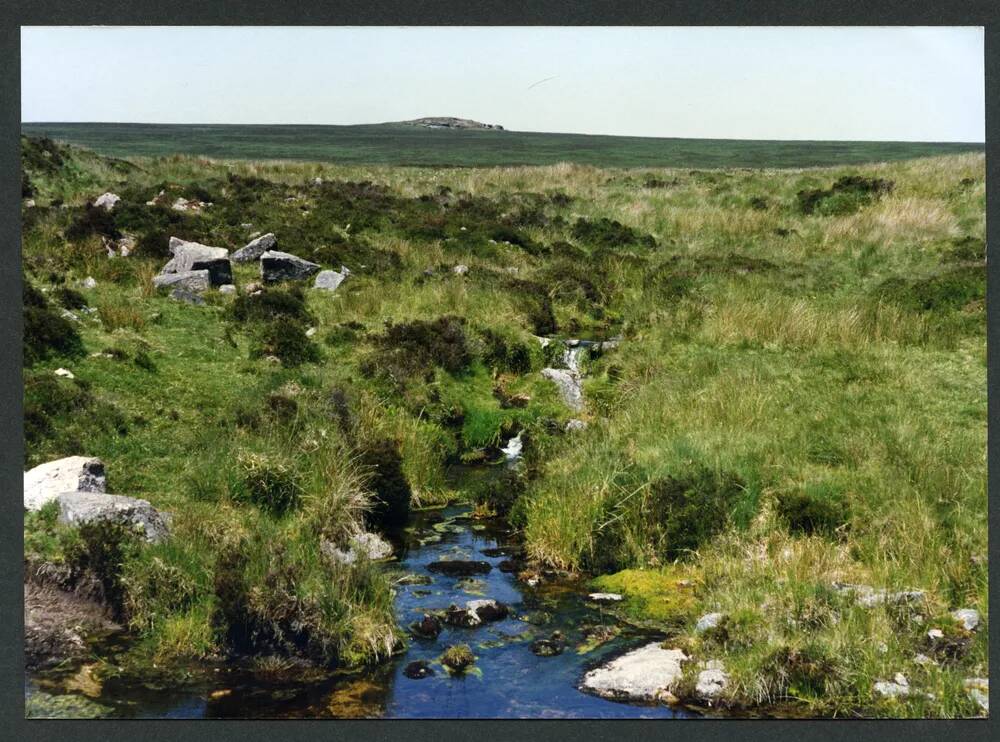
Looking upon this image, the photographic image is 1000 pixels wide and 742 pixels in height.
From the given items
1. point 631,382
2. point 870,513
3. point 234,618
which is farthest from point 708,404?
point 234,618

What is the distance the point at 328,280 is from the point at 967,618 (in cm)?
1614

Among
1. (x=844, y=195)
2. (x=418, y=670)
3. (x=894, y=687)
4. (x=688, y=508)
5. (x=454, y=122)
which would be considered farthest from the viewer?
(x=454, y=122)

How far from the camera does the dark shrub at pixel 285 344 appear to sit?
18.0 metres

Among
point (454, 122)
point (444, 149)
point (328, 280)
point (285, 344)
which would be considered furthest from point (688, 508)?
point (444, 149)

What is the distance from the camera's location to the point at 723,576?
1184 cm

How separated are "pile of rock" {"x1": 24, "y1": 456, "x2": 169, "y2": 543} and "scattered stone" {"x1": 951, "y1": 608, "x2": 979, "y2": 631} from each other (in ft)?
29.1

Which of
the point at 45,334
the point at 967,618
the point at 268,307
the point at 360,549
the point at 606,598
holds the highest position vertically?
the point at 268,307

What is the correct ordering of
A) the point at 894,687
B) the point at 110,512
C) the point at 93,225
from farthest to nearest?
the point at 93,225 → the point at 110,512 → the point at 894,687

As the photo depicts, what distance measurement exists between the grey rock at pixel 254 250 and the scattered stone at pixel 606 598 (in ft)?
49.9

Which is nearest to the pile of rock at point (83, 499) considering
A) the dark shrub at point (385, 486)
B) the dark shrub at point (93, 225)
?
the dark shrub at point (385, 486)

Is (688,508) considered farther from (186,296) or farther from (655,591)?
(186,296)

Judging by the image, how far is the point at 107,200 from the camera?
91.2ft

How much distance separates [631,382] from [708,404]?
242cm

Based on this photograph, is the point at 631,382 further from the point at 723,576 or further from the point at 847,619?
the point at 847,619
